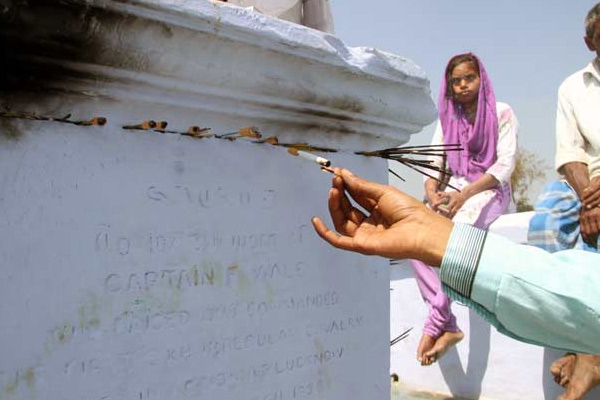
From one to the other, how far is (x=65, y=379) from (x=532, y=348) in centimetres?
308

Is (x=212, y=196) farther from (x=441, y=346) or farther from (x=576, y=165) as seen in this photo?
(x=441, y=346)

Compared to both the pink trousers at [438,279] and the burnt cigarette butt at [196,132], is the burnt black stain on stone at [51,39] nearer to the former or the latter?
the burnt cigarette butt at [196,132]

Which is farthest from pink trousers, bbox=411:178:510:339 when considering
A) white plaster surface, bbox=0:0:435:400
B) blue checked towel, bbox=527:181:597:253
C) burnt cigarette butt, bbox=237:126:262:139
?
burnt cigarette butt, bbox=237:126:262:139

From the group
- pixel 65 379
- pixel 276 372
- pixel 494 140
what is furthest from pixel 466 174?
pixel 65 379

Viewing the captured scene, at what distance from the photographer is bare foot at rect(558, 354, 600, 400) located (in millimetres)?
2879

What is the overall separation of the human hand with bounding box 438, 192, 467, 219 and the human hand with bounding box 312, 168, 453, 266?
2728mm

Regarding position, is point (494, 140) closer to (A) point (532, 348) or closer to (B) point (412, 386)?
(A) point (532, 348)

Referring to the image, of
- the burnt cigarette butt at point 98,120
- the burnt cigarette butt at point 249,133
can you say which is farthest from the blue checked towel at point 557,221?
the burnt cigarette butt at point 98,120

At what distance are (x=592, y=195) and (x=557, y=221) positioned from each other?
257 mm

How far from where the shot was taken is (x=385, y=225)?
113 cm

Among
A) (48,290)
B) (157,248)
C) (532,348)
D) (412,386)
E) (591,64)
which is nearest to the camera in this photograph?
(48,290)

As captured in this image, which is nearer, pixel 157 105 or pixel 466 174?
pixel 157 105

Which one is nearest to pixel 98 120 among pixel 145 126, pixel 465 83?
pixel 145 126

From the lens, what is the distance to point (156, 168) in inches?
44.4
